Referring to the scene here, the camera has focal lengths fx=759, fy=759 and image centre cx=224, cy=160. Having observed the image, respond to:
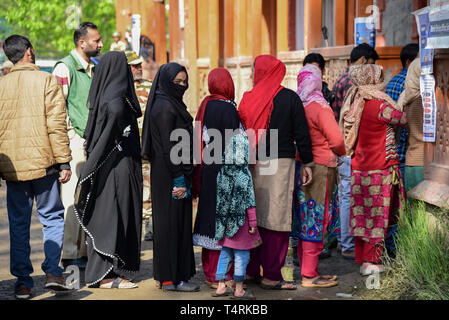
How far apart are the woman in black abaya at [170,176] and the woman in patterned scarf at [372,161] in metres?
1.61

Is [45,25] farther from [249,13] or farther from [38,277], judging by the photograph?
[38,277]

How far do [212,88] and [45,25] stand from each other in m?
36.0

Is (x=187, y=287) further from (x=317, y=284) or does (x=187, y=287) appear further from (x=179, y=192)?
(x=317, y=284)

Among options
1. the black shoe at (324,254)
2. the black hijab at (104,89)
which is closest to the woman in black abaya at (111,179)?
the black hijab at (104,89)

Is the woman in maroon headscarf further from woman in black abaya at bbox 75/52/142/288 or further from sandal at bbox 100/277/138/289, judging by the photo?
sandal at bbox 100/277/138/289

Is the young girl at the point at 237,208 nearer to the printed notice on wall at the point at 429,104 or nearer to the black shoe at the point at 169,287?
the black shoe at the point at 169,287

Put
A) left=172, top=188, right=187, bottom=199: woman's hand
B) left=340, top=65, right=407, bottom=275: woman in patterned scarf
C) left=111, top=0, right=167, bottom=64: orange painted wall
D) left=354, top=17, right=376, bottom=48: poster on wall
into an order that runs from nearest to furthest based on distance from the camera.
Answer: left=172, top=188, right=187, bottom=199: woman's hand → left=340, top=65, right=407, bottom=275: woman in patterned scarf → left=354, top=17, right=376, bottom=48: poster on wall → left=111, top=0, right=167, bottom=64: orange painted wall

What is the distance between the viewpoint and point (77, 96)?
7.07 m

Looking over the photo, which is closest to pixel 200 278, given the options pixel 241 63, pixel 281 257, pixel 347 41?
pixel 281 257

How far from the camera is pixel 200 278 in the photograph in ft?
22.7

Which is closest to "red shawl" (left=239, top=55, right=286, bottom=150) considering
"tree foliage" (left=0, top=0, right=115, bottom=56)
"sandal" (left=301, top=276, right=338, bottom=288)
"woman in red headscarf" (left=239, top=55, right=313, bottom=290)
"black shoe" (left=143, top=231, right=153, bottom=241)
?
"woman in red headscarf" (left=239, top=55, right=313, bottom=290)

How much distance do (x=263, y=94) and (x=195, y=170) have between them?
0.85 m

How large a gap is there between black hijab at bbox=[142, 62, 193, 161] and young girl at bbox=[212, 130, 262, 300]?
546mm

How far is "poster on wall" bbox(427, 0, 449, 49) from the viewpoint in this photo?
641 centimetres
